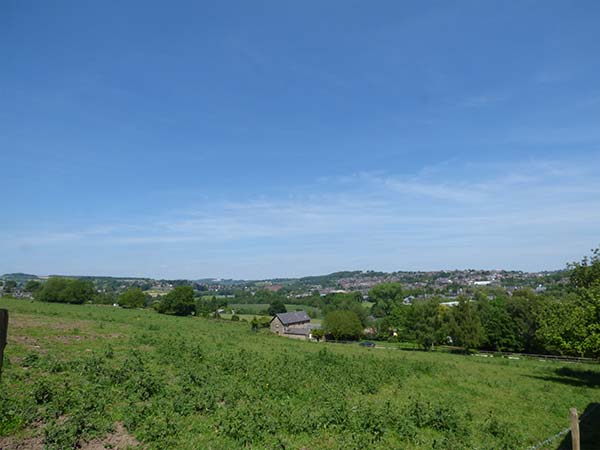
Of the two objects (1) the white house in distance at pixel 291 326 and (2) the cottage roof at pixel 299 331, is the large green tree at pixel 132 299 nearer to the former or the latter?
(1) the white house in distance at pixel 291 326

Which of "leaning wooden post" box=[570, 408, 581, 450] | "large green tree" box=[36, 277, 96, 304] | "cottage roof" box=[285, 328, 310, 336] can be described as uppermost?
"leaning wooden post" box=[570, 408, 581, 450]

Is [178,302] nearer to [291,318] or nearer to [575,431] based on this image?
[291,318]

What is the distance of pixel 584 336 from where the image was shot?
2288cm

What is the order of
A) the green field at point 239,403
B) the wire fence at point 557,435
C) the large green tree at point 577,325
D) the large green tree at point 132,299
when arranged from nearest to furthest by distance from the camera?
the green field at point 239,403, the wire fence at point 557,435, the large green tree at point 577,325, the large green tree at point 132,299

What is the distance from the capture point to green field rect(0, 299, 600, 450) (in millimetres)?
9633

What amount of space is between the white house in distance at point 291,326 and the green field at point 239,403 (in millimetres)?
64197

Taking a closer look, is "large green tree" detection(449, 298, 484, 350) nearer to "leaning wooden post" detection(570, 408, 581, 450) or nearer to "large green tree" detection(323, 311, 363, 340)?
"large green tree" detection(323, 311, 363, 340)

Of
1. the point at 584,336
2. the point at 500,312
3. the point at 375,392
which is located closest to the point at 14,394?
the point at 375,392

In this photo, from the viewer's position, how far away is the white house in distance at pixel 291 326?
274ft

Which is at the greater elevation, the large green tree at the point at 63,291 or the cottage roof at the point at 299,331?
the large green tree at the point at 63,291

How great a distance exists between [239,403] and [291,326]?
7820 cm

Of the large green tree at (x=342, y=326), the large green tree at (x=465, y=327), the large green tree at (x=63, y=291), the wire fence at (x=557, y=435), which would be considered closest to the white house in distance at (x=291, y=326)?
the large green tree at (x=342, y=326)

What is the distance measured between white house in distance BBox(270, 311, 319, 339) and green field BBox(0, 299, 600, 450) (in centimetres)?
6420

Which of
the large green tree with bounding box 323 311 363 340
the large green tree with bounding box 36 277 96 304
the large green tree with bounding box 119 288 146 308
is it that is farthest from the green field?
the large green tree with bounding box 119 288 146 308
